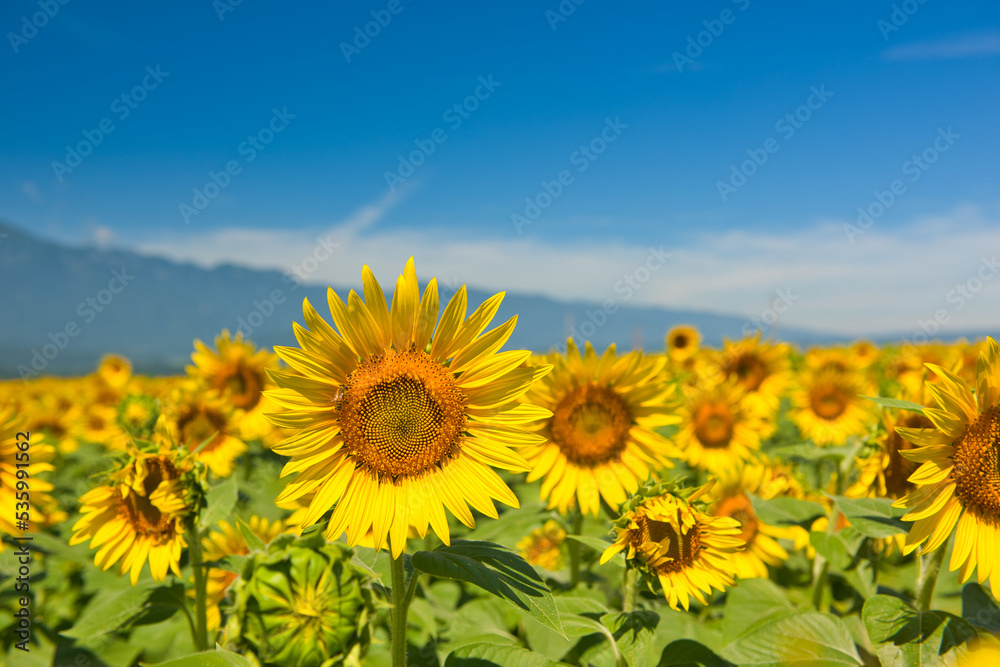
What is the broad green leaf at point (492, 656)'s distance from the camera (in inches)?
92.3

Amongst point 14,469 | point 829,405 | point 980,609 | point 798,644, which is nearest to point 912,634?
point 798,644

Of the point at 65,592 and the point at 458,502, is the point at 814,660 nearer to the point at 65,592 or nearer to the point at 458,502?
the point at 458,502

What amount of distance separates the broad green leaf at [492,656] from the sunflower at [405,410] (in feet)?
2.15

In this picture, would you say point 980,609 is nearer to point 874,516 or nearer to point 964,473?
point 874,516

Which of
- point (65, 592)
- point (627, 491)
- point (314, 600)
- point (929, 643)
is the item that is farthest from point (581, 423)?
point (65, 592)

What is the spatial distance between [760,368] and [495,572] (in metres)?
6.55

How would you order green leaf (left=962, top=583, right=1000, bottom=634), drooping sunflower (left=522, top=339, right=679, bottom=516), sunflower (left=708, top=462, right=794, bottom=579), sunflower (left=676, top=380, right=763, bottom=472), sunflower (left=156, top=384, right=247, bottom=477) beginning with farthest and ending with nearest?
sunflower (left=676, top=380, right=763, bottom=472) < sunflower (left=156, top=384, right=247, bottom=477) < sunflower (left=708, top=462, right=794, bottom=579) < drooping sunflower (left=522, top=339, right=679, bottom=516) < green leaf (left=962, top=583, right=1000, bottom=634)

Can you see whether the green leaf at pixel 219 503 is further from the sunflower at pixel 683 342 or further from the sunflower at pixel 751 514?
the sunflower at pixel 683 342

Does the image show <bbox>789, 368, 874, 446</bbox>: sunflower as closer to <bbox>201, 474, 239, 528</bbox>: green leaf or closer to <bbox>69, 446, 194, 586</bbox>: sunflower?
<bbox>201, 474, 239, 528</bbox>: green leaf

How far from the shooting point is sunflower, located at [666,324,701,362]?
10281 millimetres

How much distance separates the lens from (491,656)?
2.39 metres

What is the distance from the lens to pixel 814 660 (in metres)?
2.46

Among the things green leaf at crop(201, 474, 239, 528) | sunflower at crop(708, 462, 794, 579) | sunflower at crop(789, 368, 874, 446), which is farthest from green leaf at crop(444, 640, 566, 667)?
sunflower at crop(789, 368, 874, 446)

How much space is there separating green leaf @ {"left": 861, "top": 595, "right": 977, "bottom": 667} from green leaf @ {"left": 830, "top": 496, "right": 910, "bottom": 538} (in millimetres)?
332
